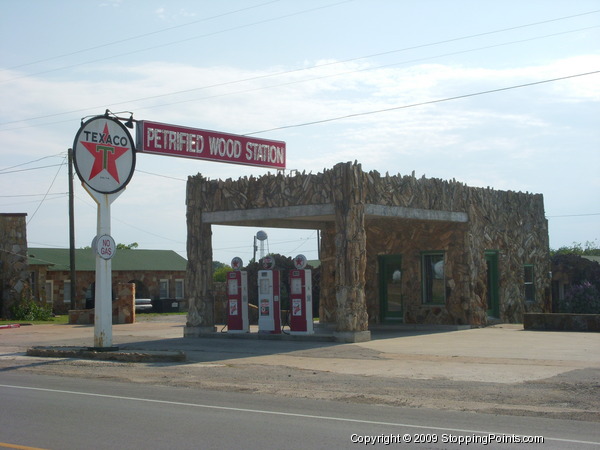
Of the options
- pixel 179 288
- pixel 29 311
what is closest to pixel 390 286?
pixel 29 311

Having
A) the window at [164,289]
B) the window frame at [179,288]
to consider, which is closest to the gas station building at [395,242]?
the window at [164,289]

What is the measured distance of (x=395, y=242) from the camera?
26.8 meters

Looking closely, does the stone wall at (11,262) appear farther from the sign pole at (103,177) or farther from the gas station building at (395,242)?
the sign pole at (103,177)

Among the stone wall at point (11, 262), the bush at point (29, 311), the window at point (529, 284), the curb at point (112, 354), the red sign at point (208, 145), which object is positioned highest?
the red sign at point (208, 145)

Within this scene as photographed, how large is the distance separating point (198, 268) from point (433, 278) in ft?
26.5

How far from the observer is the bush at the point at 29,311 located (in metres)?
40.1

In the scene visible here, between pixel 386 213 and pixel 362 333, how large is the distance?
3521mm

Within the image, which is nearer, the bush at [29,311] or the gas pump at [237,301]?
the gas pump at [237,301]

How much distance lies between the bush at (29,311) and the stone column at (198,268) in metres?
19.1

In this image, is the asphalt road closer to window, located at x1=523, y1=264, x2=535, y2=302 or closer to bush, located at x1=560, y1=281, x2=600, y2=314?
window, located at x1=523, y1=264, x2=535, y2=302

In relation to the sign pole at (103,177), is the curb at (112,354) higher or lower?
lower

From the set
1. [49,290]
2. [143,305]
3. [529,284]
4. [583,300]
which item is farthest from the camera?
[143,305]

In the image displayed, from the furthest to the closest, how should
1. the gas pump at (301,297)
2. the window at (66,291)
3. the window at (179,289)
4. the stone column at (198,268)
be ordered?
1. the window at (179,289)
2. the window at (66,291)
3. the stone column at (198,268)
4. the gas pump at (301,297)

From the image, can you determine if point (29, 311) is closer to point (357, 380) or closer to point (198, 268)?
point (198, 268)
